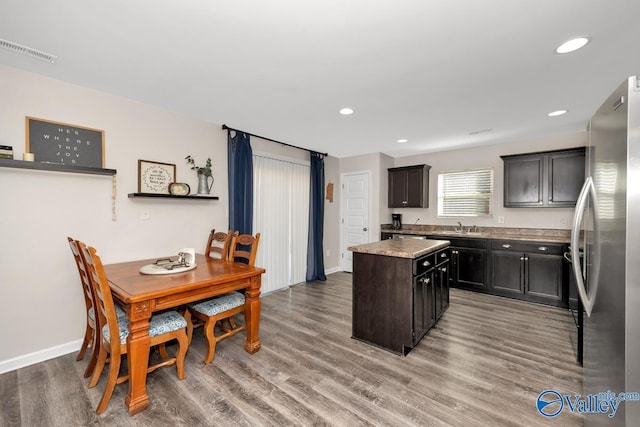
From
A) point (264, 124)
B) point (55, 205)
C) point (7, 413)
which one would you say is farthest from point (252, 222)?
point (7, 413)

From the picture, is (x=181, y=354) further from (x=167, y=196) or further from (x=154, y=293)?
(x=167, y=196)

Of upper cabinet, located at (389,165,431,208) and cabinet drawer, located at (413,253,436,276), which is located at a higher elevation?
upper cabinet, located at (389,165,431,208)

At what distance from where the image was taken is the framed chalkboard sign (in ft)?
7.64

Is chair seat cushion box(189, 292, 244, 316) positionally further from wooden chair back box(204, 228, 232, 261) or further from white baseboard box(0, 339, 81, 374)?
white baseboard box(0, 339, 81, 374)

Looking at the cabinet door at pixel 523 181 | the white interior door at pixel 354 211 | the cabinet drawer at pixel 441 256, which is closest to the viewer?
the cabinet drawer at pixel 441 256

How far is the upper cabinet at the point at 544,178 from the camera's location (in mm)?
3777

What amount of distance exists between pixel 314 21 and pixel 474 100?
2.06m

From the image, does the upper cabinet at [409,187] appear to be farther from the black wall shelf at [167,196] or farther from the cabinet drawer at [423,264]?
the black wall shelf at [167,196]

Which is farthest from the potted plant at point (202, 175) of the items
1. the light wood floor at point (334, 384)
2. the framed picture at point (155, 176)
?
the light wood floor at point (334, 384)

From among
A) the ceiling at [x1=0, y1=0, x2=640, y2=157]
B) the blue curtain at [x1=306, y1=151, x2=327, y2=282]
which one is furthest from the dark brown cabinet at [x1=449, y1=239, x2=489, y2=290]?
the blue curtain at [x1=306, y1=151, x2=327, y2=282]

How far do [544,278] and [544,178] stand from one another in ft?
4.88

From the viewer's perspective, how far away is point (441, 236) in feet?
15.0

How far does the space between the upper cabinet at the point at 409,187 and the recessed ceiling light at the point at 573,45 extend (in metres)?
3.22

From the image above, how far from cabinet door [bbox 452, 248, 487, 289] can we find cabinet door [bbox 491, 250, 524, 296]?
0.15 meters
